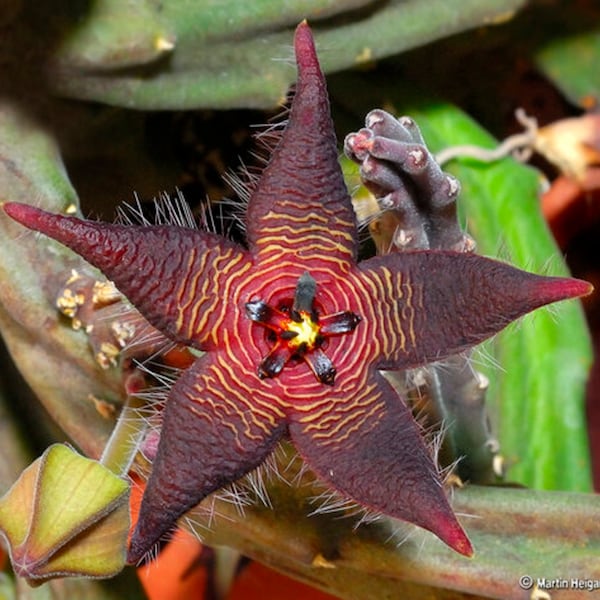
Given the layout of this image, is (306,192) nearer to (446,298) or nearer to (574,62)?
(446,298)

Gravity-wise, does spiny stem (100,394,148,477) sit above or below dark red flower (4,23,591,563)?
below

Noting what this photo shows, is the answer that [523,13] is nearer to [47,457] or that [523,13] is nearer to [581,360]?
[581,360]

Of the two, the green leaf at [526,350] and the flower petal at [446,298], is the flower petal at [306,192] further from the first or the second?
the green leaf at [526,350]

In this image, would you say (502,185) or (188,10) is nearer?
(188,10)

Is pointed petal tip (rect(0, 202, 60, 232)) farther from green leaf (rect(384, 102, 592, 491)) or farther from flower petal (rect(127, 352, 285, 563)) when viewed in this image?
green leaf (rect(384, 102, 592, 491))

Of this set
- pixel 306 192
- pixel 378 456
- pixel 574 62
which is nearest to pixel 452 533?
pixel 378 456

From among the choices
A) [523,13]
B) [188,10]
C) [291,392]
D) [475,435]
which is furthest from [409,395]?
[523,13]

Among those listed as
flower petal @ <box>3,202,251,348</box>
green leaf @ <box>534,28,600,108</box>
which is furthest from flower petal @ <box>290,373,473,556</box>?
green leaf @ <box>534,28,600,108</box>
